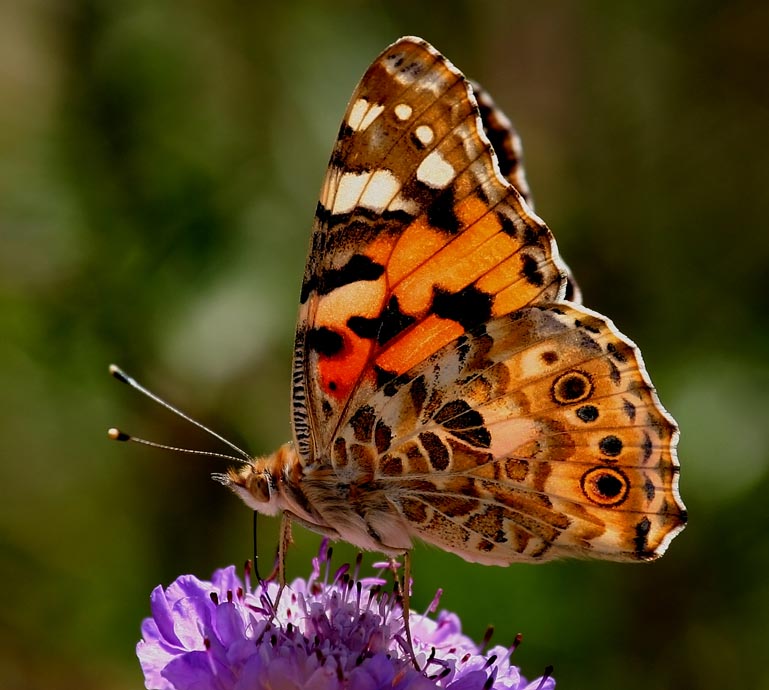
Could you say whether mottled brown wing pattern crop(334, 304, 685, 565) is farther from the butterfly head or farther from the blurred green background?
the blurred green background

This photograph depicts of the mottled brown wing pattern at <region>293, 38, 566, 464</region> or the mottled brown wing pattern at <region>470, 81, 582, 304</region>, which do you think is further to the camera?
the mottled brown wing pattern at <region>470, 81, 582, 304</region>

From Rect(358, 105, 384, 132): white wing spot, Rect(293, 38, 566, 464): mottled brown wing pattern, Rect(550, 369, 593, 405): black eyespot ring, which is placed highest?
Rect(358, 105, 384, 132): white wing spot

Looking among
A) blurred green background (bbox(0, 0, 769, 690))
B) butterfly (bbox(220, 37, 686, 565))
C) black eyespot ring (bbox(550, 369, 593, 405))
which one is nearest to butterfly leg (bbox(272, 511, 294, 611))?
butterfly (bbox(220, 37, 686, 565))

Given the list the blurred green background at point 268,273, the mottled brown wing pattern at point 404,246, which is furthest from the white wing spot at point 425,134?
the blurred green background at point 268,273

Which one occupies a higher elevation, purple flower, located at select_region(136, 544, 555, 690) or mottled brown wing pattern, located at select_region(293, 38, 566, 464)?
mottled brown wing pattern, located at select_region(293, 38, 566, 464)

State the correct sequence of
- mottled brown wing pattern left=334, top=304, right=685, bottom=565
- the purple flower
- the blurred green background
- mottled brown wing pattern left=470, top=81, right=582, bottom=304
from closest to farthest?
the purple flower
mottled brown wing pattern left=334, top=304, right=685, bottom=565
mottled brown wing pattern left=470, top=81, right=582, bottom=304
the blurred green background

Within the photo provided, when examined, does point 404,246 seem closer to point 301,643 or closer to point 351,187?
point 351,187
